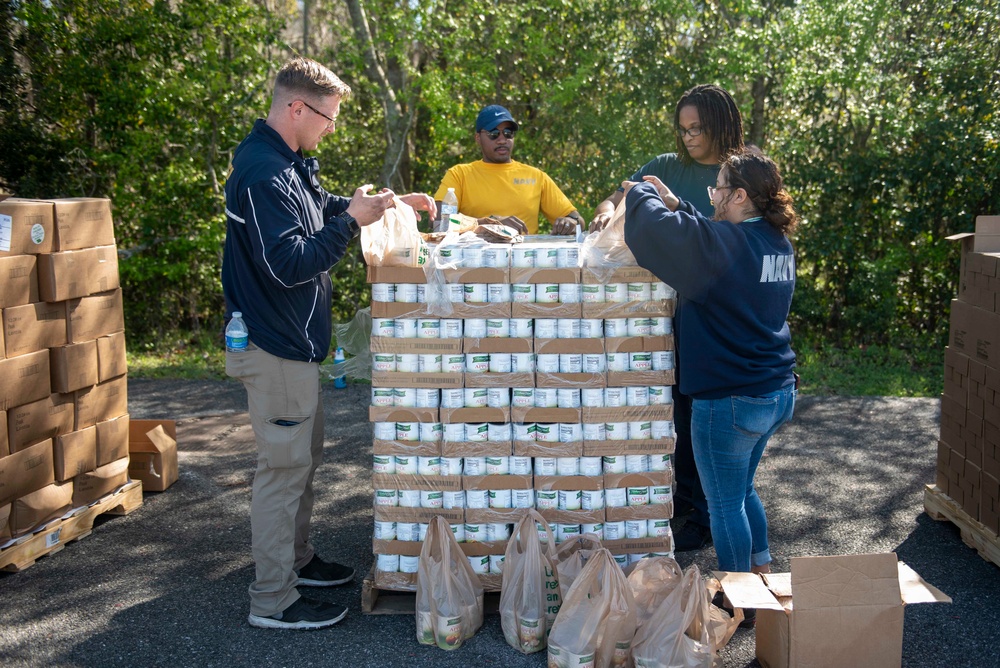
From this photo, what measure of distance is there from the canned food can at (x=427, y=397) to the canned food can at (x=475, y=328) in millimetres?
286

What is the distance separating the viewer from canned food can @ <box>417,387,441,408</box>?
3.76 m

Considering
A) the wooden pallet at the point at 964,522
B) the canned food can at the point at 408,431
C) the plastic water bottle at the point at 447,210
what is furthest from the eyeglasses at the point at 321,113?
the wooden pallet at the point at 964,522

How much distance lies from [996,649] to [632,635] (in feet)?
5.08

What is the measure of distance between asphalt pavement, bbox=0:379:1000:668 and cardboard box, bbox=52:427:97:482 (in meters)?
0.38

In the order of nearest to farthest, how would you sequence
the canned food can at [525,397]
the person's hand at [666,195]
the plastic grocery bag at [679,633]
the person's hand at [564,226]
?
1. the plastic grocery bag at [679,633]
2. the person's hand at [666,195]
3. the canned food can at [525,397]
4. the person's hand at [564,226]

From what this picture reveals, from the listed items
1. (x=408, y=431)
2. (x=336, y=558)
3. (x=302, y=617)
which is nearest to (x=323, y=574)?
(x=336, y=558)

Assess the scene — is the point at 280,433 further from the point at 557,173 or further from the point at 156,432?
the point at 557,173

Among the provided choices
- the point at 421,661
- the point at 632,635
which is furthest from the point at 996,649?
the point at 421,661

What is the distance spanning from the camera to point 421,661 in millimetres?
3461

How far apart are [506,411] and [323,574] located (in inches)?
49.6

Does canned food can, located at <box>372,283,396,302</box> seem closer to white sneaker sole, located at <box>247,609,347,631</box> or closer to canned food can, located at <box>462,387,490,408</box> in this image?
canned food can, located at <box>462,387,490,408</box>

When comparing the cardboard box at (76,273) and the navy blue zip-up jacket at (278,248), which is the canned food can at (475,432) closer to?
the navy blue zip-up jacket at (278,248)

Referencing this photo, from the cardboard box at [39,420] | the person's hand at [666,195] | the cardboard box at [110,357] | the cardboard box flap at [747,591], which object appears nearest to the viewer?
the cardboard box flap at [747,591]

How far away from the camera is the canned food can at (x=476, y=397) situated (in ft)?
12.3
